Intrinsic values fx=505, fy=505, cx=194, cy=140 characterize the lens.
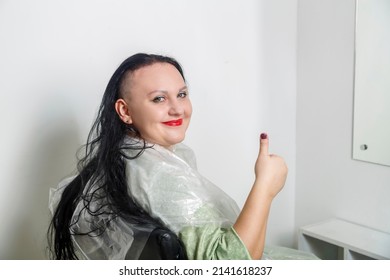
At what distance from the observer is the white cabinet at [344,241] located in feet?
5.87

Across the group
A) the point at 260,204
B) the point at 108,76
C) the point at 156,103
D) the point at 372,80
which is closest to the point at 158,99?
the point at 156,103

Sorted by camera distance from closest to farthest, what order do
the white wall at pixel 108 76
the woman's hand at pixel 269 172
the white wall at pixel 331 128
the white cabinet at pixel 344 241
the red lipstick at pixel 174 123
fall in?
the woman's hand at pixel 269 172 < the red lipstick at pixel 174 123 < the white wall at pixel 108 76 < the white cabinet at pixel 344 241 < the white wall at pixel 331 128

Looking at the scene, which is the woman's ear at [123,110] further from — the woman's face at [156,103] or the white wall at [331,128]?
the white wall at [331,128]

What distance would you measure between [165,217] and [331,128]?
117 cm

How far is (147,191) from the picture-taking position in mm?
1093

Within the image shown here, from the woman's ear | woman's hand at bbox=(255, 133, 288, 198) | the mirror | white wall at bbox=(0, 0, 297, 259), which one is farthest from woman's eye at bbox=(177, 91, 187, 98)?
the mirror

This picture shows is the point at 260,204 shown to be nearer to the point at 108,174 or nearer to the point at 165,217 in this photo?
the point at 165,217

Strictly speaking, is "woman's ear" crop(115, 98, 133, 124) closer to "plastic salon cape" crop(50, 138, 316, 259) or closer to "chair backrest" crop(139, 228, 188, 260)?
"plastic salon cape" crop(50, 138, 316, 259)

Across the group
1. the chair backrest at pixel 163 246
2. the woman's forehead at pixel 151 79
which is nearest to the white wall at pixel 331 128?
the woman's forehead at pixel 151 79

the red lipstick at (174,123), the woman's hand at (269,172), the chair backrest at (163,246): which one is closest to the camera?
the chair backrest at (163,246)

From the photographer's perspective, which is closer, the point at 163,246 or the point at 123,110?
the point at 163,246

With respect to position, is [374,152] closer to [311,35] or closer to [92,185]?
[311,35]

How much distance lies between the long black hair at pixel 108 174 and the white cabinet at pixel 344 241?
0.98 m
